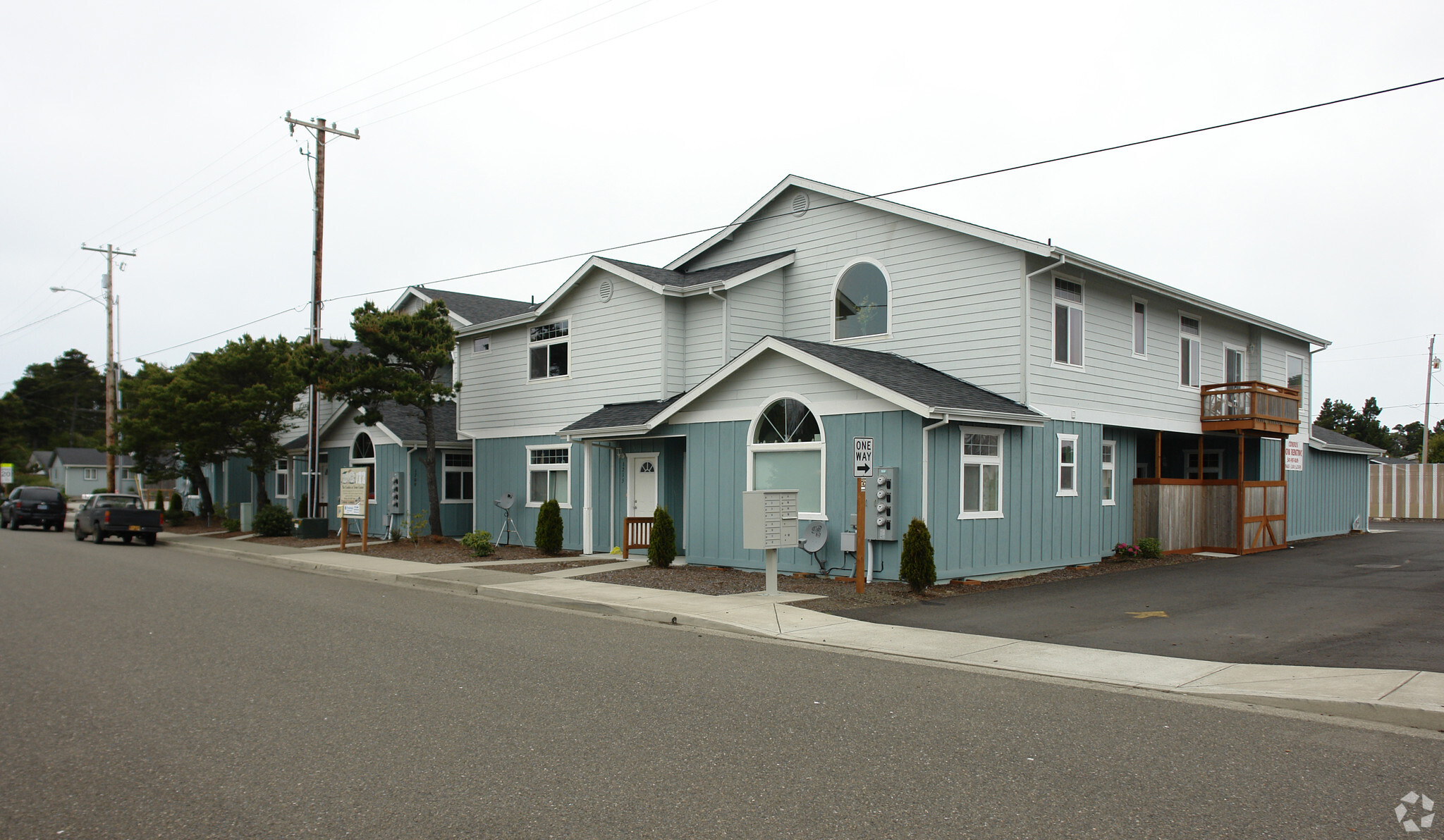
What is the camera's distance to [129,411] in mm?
35156

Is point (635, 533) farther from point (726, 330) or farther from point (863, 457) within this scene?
point (863, 457)

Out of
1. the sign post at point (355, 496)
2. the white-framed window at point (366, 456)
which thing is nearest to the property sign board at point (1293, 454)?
the sign post at point (355, 496)

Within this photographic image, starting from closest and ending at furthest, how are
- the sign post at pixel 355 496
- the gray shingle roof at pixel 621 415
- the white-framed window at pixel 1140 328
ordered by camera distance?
1. the gray shingle roof at pixel 621 415
2. the white-framed window at pixel 1140 328
3. the sign post at pixel 355 496

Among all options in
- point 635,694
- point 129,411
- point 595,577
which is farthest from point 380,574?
point 129,411

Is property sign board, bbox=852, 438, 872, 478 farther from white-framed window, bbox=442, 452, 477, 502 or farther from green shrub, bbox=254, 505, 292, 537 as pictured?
green shrub, bbox=254, 505, 292, 537

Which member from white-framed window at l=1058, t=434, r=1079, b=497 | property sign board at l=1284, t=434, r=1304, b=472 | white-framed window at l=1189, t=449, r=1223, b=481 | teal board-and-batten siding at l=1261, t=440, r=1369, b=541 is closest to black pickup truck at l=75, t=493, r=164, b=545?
white-framed window at l=1058, t=434, r=1079, b=497

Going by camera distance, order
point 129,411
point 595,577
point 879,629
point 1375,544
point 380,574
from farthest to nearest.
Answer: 1. point 129,411
2. point 1375,544
3. point 380,574
4. point 595,577
5. point 879,629

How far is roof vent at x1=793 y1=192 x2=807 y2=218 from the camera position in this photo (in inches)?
836

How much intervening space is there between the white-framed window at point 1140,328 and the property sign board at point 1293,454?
696 cm

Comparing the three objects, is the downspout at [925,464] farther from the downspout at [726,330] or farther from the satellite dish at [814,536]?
the downspout at [726,330]

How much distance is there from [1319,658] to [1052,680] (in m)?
2.98

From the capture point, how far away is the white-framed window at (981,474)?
16250 mm

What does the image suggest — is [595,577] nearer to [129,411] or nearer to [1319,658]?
[1319,658]
